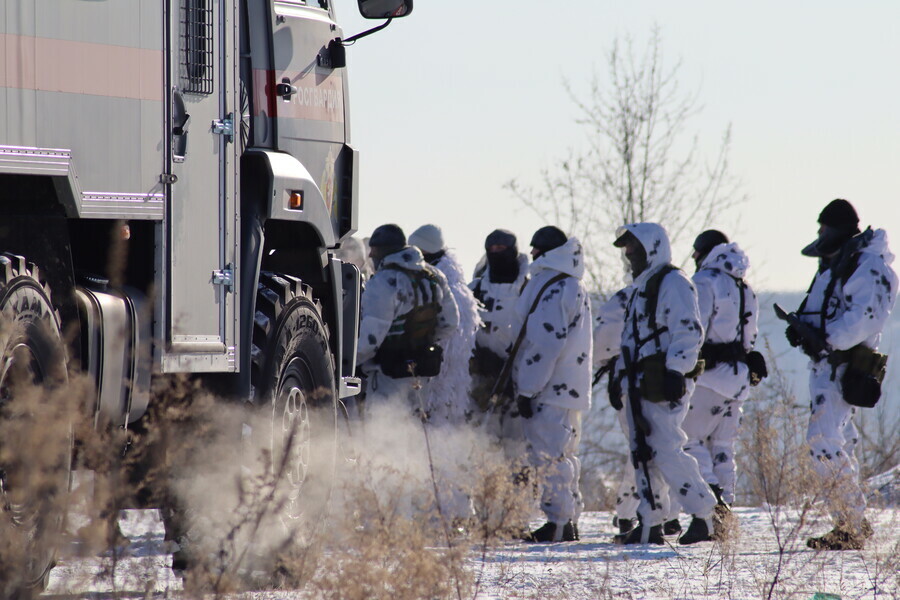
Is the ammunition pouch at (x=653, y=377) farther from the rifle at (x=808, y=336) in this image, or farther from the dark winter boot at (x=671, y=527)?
the dark winter boot at (x=671, y=527)

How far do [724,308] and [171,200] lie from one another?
5.74 meters

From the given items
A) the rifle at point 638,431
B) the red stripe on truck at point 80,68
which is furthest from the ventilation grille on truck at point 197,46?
the rifle at point 638,431

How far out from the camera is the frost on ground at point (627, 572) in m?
4.46

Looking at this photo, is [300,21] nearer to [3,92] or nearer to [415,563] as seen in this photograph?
[3,92]

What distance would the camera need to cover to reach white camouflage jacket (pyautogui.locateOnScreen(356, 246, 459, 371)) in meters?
9.60

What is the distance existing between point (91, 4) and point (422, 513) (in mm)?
1955

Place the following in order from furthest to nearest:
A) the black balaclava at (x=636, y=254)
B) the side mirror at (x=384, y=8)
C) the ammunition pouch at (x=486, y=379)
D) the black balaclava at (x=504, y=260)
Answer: the black balaclava at (x=504, y=260)
the ammunition pouch at (x=486, y=379)
the black balaclava at (x=636, y=254)
the side mirror at (x=384, y=8)

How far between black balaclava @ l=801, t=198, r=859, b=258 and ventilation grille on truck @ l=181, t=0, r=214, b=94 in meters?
4.92

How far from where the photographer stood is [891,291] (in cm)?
903

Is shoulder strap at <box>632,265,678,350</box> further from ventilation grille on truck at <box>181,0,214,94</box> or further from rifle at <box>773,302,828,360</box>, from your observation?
ventilation grille on truck at <box>181,0,214,94</box>

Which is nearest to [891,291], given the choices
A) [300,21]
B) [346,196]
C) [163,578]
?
[346,196]

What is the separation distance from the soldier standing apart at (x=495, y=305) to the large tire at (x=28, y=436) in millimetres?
5872

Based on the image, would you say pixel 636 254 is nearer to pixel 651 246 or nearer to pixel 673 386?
pixel 651 246

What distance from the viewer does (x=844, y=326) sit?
9.00 metres
